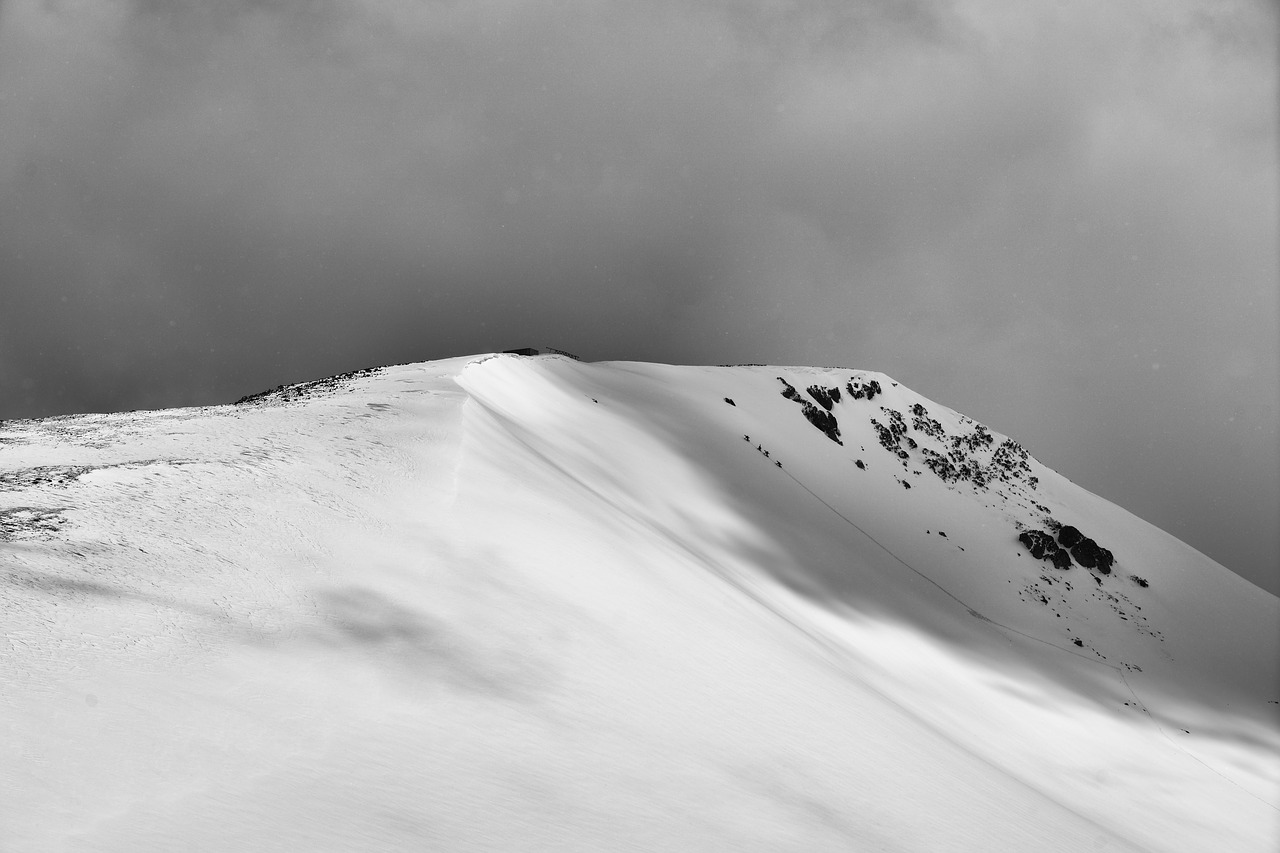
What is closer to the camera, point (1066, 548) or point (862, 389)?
point (1066, 548)

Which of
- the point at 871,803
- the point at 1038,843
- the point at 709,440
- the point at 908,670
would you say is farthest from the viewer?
the point at 709,440

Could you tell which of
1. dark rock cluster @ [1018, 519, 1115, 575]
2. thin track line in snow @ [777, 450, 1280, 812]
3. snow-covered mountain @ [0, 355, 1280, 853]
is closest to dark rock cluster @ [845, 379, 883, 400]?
dark rock cluster @ [1018, 519, 1115, 575]

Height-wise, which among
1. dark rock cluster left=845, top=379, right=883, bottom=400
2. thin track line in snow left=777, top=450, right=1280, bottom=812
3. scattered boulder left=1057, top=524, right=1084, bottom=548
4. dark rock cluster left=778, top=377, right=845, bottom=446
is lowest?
thin track line in snow left=777, top=450, right=1280, bottom=812

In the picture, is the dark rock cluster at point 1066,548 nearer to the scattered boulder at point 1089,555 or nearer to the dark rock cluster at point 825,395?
the scattered boulder at point 1089,555

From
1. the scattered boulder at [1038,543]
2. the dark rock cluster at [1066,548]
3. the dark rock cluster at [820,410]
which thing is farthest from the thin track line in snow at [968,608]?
the dark rock cluster at [820,410]

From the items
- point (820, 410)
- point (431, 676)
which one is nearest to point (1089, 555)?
point (820, 410)

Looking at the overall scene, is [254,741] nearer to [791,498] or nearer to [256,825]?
[256,825]

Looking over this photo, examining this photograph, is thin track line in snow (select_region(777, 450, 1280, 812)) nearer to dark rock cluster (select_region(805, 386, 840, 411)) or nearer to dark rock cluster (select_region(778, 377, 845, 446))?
dark rock cluster (select_region(778, 377, 845, 446))

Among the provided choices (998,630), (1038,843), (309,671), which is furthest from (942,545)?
(309,671)

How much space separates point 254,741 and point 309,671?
2.64 ft

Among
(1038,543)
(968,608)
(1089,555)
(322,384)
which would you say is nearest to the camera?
(322,384)

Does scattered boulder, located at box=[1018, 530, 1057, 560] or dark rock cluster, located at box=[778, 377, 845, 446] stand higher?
dark rock cluster, located at box=[778, 377, 845, 446]

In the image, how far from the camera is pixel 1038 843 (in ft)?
21.0

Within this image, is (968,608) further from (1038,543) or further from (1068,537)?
(1068,537)
